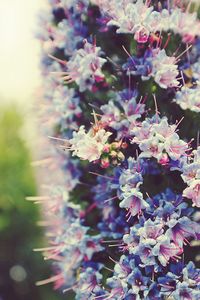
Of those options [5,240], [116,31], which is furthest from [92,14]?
[5,240]

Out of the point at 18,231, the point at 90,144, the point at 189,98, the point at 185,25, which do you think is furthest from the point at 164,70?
the point at 18,231

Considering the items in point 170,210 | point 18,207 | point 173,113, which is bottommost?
point 18,207

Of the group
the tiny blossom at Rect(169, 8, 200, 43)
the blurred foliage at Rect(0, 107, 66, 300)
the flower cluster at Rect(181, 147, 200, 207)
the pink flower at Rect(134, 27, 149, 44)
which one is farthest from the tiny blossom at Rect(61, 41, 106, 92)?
the blurred foliage at Rect(0, 107, 66, 300)

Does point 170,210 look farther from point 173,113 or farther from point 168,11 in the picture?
point 168,11

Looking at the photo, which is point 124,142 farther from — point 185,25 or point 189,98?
point 185,25

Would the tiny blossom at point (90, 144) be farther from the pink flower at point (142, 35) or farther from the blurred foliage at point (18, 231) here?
the blurred foliage at point (18, 231)

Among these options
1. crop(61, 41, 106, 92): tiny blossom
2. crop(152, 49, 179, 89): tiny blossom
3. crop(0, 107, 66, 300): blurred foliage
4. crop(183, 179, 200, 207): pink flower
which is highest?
crop(152, 49, 179, 89): tiny blossom

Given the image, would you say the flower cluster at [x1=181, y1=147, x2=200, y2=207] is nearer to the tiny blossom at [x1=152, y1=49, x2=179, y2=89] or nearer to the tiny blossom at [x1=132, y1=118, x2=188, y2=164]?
the tiny blossom at [x1=132, y1=118, x2=188, y2=164]
